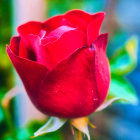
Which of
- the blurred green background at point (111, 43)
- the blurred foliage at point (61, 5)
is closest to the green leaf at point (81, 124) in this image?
the blurred green background at point (111, 43)

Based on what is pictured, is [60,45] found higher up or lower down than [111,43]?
higher up

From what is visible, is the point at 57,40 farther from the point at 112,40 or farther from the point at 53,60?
the point at 112,40

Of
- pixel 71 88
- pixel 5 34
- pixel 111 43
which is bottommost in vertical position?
pixel 111 43

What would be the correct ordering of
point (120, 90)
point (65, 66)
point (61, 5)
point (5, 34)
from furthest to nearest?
point (61, 5) < point (5, 34) < point (120, 90) < point (65, 66)

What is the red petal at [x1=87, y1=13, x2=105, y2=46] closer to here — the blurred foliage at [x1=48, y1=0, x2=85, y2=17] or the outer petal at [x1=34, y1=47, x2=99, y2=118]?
the outer petal at [x1=34, y1=47, x2=99, y2=118]

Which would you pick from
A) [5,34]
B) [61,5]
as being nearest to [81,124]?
[5,34]

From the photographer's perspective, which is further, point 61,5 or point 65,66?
point 61,5

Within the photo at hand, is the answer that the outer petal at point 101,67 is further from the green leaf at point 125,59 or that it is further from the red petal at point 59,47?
the green leaf at point 125,59

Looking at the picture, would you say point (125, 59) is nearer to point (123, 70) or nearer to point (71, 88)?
point (123, 70)
